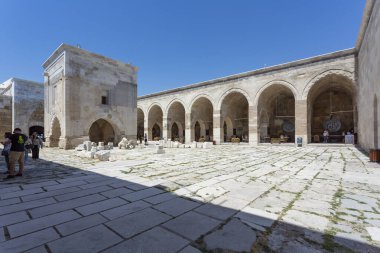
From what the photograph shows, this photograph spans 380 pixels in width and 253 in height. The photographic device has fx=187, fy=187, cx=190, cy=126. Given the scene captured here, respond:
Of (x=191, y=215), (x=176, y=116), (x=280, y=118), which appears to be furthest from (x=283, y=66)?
(x=191, y=215)

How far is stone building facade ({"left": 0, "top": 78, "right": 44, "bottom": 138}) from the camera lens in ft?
60.1

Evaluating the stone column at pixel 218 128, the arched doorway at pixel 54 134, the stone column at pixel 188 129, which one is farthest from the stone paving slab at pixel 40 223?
the stone column at pixel 188 129

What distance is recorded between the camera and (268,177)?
14.9ft

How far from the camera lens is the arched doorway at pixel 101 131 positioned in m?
16.9

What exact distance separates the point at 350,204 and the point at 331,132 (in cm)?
2030

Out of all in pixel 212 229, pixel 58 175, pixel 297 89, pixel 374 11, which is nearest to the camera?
pixel 212 229

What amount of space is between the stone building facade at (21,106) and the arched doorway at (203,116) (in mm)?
16400

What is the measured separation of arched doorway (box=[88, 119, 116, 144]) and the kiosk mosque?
0.30ft

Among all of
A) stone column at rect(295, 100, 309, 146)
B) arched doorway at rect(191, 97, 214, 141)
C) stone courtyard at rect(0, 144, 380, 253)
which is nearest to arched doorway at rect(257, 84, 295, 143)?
stone column at rect(295, 100, 309, 146)

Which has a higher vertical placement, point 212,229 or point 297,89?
point 297,89

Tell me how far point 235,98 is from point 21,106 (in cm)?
2184

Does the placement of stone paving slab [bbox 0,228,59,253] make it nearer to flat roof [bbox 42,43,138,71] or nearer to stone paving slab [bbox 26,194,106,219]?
stone paving slab [bbox 26,194,106,219]

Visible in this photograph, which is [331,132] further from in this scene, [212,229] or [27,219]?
[27,219]

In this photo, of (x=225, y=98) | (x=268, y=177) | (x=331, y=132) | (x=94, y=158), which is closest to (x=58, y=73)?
(x=94, y=158)
